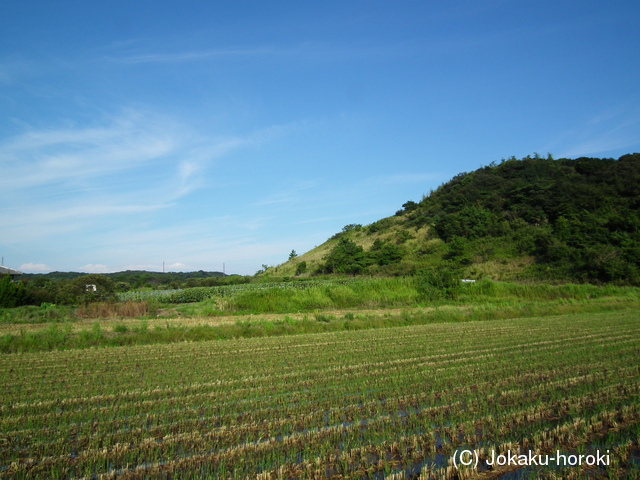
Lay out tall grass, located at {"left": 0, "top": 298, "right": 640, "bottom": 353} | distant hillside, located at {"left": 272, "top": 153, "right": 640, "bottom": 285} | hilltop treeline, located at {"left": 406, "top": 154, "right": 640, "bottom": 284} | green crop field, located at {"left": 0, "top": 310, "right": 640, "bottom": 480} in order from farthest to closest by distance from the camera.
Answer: distant hillside, located at {"left": 272, "top": 153, "right": 640, "bottom": 285}
hilltop treeline, located at {"left": 406, "top": 154, "right": 640, "bottom": 284}
tall grass, located at {"left": 0, "top": 298, "right": 640, "bottom": 353}
green crop field, located at {"left": 0, "top": 310, "right": 640, "bottom": 480}

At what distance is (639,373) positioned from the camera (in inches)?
372

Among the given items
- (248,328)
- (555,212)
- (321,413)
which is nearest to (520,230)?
(555,212)

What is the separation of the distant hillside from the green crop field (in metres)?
38.8

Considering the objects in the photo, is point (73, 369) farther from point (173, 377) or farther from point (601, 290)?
point (601, 290)

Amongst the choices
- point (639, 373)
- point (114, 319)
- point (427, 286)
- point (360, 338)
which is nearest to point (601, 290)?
point (427, 286)

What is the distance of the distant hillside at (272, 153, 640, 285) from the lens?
4803cm

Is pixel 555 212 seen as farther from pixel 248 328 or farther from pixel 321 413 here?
pixel 321 413

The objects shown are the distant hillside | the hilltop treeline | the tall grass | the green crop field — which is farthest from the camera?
the distant hillside

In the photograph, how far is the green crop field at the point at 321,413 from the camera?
5223mm

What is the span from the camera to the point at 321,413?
719cm

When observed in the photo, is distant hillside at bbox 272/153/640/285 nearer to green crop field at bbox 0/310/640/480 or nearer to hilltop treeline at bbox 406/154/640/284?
hilltop treeline at bbox 406/154/640/284

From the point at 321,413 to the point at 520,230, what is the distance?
201 feet

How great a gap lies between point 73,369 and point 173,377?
3.04 metres

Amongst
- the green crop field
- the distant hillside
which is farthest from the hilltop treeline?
the green crop field
